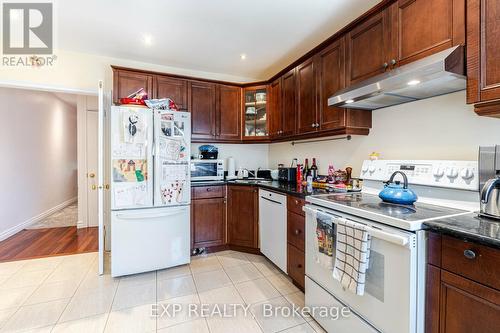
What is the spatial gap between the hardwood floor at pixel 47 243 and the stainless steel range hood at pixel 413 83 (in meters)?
3.67

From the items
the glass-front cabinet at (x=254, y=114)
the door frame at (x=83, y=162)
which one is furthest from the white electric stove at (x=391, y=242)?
the door frame at (x=83, y=162)

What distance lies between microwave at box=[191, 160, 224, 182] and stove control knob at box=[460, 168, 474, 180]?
2.53m

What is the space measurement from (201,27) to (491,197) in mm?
2627

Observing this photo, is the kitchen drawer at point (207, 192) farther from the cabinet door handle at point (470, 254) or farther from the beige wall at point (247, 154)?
the cabinet door handle at point (470, 254)

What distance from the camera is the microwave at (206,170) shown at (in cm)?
315

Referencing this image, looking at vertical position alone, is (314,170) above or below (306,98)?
below

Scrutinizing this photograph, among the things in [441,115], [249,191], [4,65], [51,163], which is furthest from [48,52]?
[441,115]

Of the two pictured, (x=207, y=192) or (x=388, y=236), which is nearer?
(x=388, y=236)

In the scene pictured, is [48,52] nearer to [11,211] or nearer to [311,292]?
[11,211]

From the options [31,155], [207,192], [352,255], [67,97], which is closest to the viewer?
[352,255]

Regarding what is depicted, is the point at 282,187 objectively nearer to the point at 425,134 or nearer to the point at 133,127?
the point at 425,134

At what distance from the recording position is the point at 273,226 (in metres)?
2.61

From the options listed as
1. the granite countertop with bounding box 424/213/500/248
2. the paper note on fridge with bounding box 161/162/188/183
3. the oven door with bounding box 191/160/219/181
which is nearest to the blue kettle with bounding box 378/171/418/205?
the granite countertop with bounding box 424/213/500/248

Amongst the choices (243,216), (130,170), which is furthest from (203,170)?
(130,170)
